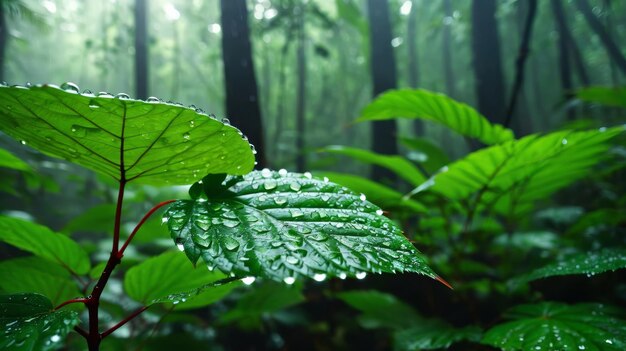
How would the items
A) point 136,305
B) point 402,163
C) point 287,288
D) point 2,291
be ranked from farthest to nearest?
1. point 136,305
2. point 287,288
3. point 402,163
4. point 2,291

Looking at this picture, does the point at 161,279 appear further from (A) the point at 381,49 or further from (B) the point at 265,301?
(A) the point at 381,49

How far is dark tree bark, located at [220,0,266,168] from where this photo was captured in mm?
1849

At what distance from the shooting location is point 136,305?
2.23 meters

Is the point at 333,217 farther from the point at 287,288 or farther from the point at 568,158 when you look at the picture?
the point at 287,288

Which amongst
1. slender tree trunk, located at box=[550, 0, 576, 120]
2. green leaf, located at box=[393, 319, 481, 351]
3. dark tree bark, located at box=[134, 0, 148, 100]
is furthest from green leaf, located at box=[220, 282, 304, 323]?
slender tree trunk, located at box=[550, 0, 576, 120]

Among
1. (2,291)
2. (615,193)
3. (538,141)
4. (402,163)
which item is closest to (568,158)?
(538,141)

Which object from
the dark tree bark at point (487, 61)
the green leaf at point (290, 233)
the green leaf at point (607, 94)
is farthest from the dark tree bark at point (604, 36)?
the green leaf at point (290, 233)

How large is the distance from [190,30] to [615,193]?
1381cm

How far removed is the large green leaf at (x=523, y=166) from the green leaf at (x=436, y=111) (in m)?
0.18

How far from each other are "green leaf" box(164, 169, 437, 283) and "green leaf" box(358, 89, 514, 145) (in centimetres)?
71

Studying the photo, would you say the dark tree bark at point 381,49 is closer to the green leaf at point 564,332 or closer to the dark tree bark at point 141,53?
the green leaf at point 564,332

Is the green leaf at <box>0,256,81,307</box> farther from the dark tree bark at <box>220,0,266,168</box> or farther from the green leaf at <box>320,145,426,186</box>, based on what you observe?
the dark tree bark at <box>220,0,266,168</box>

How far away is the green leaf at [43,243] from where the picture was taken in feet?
2.43

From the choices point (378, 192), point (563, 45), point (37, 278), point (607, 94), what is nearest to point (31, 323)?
point (37, 278)
